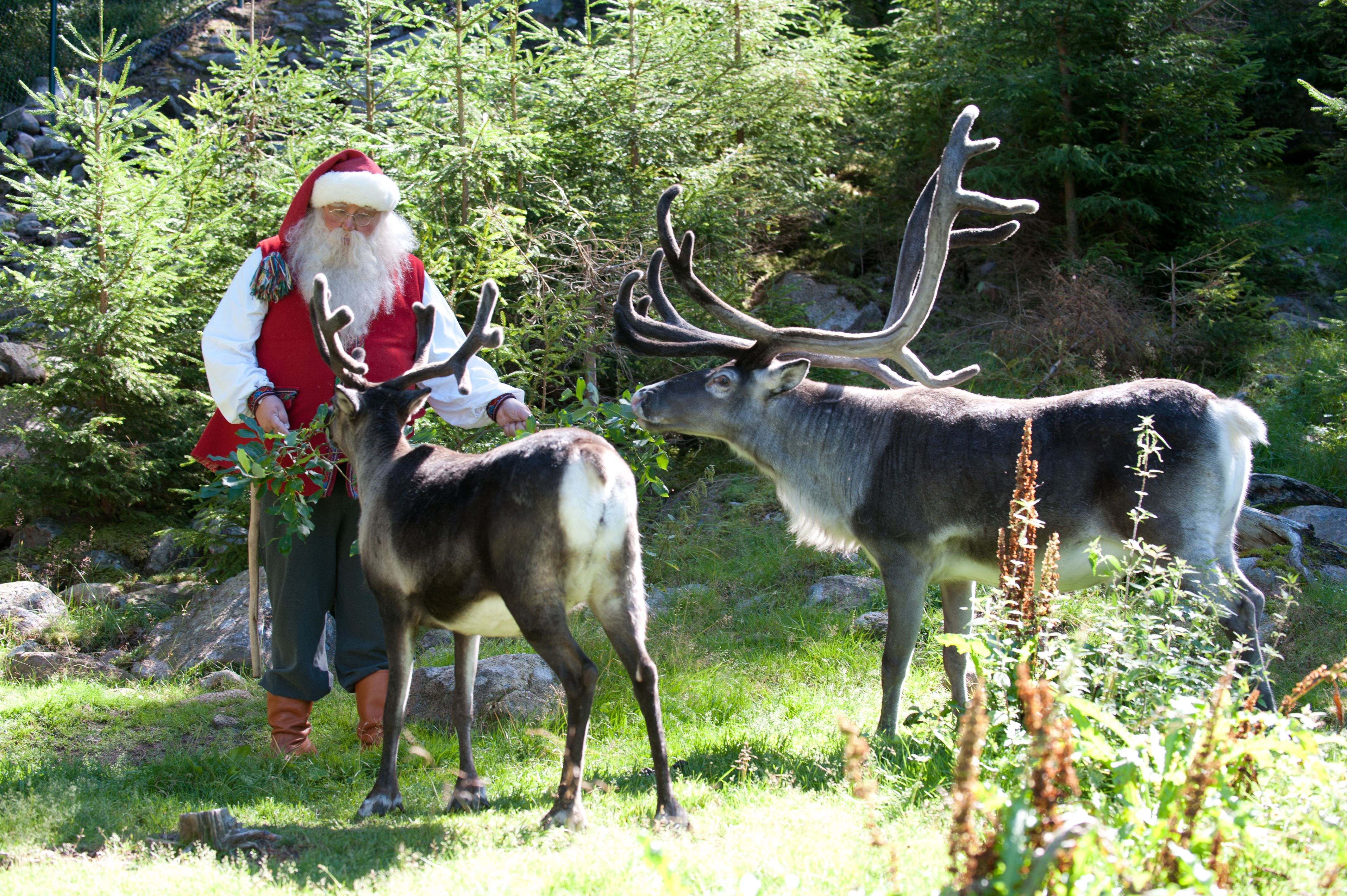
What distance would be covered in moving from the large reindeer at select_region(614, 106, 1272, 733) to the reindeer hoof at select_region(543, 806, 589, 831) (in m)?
1.84

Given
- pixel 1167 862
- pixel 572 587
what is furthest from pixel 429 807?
pixel 1167 862

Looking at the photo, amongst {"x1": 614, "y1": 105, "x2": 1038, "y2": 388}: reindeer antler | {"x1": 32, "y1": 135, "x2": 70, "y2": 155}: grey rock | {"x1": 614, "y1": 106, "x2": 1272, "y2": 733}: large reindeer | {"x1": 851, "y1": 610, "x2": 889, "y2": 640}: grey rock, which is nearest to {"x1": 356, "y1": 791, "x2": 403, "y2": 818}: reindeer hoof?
{"x1": 614, "y1": 106, "x2": 1272, "y2": 733}: large reindeer

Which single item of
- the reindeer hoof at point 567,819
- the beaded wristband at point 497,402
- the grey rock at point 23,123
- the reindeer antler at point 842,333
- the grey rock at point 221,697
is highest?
the grey rock at point 23,123

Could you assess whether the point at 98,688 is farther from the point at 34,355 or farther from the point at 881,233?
the point at 881,233

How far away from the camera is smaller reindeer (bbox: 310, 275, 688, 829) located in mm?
4129

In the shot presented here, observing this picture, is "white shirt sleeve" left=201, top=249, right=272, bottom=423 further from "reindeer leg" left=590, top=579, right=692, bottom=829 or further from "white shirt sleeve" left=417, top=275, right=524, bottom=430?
"reindeer leg" left=590, top=579, right=692, bottom=829

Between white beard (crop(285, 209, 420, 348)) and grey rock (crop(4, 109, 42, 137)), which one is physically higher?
grey rock (crop(4, 109, 42, 137))

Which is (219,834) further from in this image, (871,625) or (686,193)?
(686,193)

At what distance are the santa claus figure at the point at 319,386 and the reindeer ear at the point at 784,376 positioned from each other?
132 centimetres

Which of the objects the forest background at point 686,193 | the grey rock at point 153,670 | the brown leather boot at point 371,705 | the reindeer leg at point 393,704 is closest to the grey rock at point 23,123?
the forest background at point 686,193

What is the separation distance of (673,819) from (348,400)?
7.63 feet

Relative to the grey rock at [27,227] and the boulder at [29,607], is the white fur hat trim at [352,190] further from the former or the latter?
the grey rock at [27,227]

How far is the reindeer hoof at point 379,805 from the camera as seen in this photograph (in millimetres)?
4480

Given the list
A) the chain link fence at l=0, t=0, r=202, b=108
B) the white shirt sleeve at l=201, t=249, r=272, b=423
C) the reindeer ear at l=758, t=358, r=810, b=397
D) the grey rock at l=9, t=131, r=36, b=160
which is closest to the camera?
the white shirt sleeve at l=201, t=249, r=272, b=423
